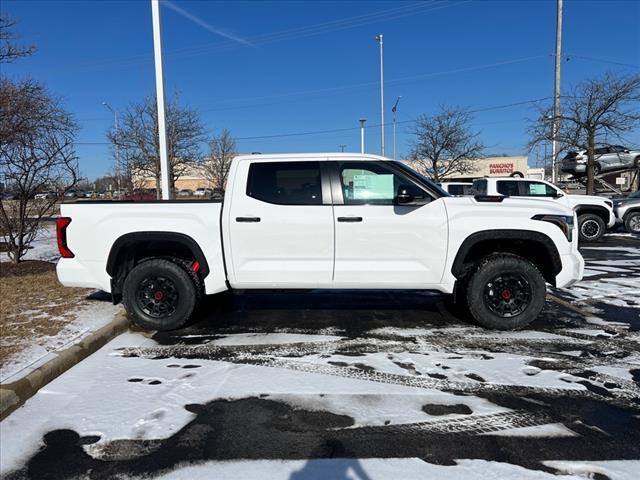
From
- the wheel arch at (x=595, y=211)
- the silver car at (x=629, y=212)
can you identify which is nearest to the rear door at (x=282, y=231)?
the wheel arch at (x=595, y=211)

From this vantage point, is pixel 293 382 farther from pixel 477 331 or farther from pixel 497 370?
pixel 477 331

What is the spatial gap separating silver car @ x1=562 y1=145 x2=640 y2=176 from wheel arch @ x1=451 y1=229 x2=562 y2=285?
19244mm

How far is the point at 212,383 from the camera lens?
13.4 feet

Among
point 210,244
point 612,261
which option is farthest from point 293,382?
point 612,261

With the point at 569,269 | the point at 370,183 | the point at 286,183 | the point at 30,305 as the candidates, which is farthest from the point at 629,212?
the point at 30,305

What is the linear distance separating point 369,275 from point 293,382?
64.7 inches

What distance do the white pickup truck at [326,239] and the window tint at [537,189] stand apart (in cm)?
948

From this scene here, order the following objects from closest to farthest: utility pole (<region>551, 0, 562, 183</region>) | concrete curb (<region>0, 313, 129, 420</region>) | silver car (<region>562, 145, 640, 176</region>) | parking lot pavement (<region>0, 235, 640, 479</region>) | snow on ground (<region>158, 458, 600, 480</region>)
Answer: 1. snow on ground (<region>158, 458, 600, 480</region>)
2. parking lot pavement (<region>0, 235, 640, 479</region>)
3. concrete curb (<region>0, 313, 129, 420</region>)
4. utility pole (<region>551, 0, 562, 183</region>)
5. silver car (<region>562, 145, 640, 176</region>)

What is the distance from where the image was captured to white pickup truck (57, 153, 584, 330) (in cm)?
523

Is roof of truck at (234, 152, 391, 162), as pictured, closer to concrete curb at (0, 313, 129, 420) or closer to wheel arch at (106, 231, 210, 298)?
wheel arch at (106, 231, 210, 298)

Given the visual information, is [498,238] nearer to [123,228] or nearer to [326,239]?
[326,239]

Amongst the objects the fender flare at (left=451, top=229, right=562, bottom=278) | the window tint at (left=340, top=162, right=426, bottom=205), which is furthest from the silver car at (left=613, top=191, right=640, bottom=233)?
the window tint at (left=340, top=162, right=426, bottom=205)

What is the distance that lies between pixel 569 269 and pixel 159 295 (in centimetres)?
466

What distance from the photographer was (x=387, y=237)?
5211 millimetres
